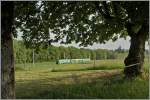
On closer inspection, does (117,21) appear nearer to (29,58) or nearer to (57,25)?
(57,25)

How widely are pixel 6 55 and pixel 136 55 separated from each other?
9.17 meters

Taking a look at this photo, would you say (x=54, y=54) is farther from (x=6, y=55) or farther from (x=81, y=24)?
(x=6, y=55)

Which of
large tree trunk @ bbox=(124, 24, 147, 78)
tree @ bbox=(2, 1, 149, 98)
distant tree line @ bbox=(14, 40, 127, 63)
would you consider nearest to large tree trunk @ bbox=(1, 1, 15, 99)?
tree @ bbox=(2, 1, 149, 98)

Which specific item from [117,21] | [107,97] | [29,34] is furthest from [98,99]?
[29,34]

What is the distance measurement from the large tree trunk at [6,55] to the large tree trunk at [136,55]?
870 centimetres

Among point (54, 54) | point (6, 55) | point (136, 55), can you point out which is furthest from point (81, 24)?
point (54, 54)

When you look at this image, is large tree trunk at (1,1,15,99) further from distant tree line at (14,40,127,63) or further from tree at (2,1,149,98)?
distant tree line at (14,40,127,63)

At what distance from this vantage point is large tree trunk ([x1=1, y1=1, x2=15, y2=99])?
9.54 meters

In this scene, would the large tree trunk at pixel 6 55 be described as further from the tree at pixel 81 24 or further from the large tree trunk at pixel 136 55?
the large tree trunk at pixel 136 55

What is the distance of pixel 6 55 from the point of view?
9.63m

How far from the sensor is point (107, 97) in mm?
13484

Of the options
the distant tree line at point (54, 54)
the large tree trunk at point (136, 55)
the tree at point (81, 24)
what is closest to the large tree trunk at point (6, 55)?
the tree at point (81, 24)

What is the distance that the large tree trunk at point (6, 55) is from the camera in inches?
376

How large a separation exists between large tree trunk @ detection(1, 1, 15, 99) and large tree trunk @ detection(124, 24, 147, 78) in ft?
28.5
